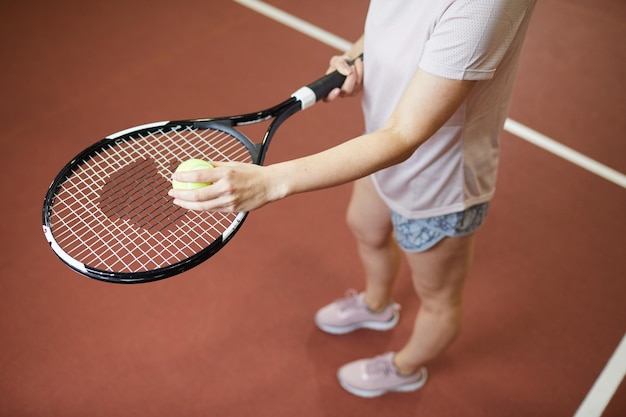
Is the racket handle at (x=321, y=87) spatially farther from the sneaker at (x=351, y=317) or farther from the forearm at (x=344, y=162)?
the sneaker at (x=351, y=317)

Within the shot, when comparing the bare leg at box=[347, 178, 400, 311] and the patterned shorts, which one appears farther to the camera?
the bare leg at box=[347, 178, 400, 311]

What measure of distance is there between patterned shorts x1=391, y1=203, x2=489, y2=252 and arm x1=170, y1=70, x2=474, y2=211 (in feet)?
1.05

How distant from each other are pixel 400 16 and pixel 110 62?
208 centimetres

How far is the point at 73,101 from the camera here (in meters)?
2.47

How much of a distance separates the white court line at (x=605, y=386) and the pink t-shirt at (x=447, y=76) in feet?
2.82

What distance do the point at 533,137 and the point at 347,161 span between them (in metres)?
1.84

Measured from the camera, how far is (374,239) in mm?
1490

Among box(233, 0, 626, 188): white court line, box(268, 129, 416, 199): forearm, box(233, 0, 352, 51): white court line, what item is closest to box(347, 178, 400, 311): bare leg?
box(268, 129, 416, 199): forearm

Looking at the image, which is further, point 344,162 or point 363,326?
point 363,326

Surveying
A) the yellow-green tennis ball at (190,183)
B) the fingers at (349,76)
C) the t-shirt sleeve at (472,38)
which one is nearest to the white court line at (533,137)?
the fingers at (349,76)

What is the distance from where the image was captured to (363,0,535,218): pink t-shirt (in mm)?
823

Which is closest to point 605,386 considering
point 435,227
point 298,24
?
point 435,227

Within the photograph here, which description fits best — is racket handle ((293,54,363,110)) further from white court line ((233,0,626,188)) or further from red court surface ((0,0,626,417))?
white court line ((233,0,626,188))

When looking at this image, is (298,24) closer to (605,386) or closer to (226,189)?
(605,386)
